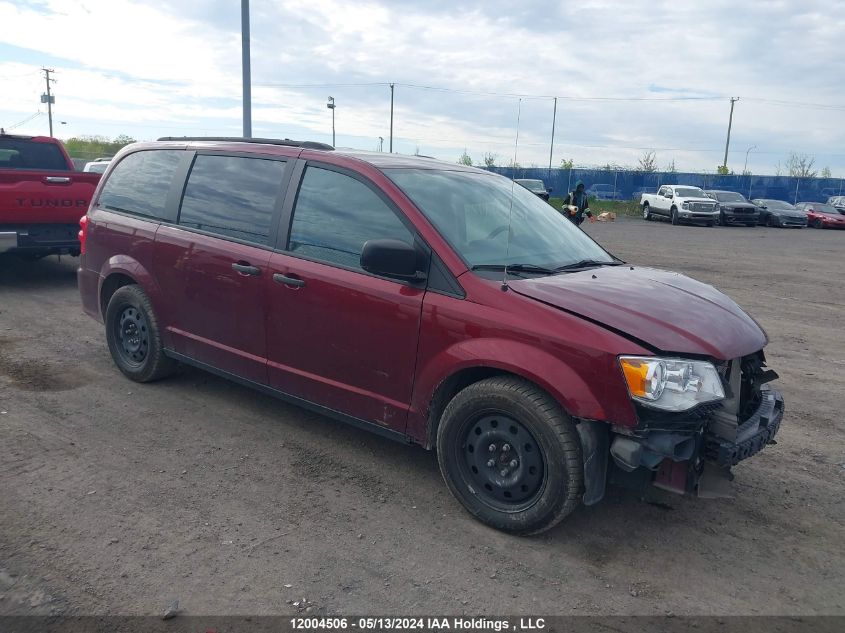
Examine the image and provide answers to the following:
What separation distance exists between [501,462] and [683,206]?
31306mm

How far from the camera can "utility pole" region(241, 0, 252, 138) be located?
13.8 meters

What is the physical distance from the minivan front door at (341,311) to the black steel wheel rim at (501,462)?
1.50ft

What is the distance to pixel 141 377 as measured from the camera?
556 cm

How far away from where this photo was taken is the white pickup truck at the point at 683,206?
31589mm

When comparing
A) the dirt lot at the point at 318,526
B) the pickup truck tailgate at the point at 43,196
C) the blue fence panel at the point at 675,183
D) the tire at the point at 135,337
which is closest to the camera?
the dirt lot at the point at 318,526

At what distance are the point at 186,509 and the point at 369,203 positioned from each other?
1957 mm

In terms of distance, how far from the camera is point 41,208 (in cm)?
886

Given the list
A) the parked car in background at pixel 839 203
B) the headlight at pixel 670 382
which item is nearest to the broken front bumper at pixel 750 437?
→ the headlight at pixel 670 382

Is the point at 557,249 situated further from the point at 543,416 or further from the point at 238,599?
the point at 238,599

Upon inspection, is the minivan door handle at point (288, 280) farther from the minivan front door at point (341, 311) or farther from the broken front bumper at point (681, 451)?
the broken front bumper at point (681, 451)

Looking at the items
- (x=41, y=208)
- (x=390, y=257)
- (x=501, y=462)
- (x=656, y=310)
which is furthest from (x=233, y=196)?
(x=41, y=208)

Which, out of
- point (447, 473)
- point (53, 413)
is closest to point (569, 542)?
point (447, 473)

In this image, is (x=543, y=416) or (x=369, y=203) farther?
(x=369, y=203)

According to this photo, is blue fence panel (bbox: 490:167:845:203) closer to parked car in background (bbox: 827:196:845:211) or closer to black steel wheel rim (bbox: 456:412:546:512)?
parked car in background (bbox: 827:196:845:211)
